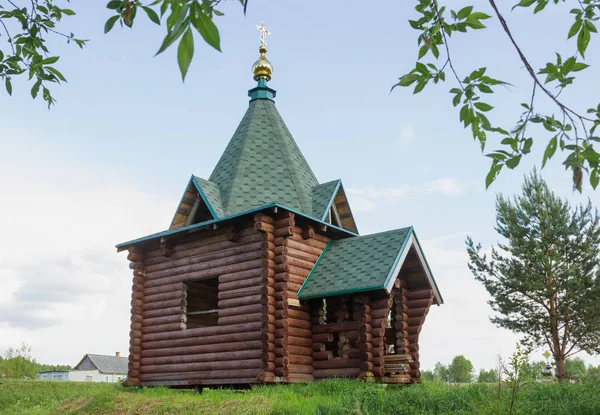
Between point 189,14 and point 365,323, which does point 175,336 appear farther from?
point 189,14

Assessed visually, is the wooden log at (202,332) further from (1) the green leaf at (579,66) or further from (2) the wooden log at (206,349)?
(1) the green leaf at (579,66)

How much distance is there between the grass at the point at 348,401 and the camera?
367 inches

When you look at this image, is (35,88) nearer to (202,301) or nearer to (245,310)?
(245,310)

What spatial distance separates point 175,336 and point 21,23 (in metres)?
10.9

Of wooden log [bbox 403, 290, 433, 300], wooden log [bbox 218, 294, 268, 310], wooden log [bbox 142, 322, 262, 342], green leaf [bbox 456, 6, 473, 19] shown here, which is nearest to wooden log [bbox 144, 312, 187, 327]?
wooden log [bbox 142, 322, 262, 342]

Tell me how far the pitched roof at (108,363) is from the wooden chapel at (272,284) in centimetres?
4714

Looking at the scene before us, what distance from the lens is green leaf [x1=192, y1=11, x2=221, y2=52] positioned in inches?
93.2

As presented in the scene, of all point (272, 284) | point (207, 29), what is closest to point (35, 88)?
point (207, 29)

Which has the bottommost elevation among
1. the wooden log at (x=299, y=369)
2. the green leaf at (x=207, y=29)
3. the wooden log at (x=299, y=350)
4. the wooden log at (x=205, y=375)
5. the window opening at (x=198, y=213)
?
the wooden log at (x=205, y=375)

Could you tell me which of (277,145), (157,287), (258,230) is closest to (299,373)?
(258,230)

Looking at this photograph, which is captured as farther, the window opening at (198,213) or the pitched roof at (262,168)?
→ the window opening at (198,213)

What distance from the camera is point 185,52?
231 cm

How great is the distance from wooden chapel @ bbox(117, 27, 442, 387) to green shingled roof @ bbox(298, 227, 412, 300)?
1.6 inches

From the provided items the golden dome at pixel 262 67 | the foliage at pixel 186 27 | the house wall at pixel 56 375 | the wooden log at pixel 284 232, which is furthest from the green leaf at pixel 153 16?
the house wall at pixel 56 375
